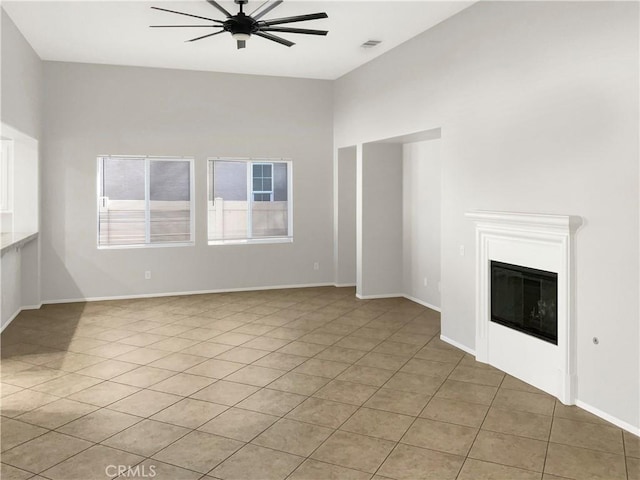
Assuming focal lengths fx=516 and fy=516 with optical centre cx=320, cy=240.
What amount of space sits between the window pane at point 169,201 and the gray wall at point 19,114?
158 cm

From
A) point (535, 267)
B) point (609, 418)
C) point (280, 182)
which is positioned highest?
point (280, 182)

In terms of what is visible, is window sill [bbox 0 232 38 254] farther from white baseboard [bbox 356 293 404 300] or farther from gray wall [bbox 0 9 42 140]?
white baseboard [bbox 356 293 404 300]

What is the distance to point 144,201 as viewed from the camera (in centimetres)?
775

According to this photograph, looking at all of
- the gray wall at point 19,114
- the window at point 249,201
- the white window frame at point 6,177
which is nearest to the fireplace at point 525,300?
the window at point 249,201

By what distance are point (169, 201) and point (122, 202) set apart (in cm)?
67

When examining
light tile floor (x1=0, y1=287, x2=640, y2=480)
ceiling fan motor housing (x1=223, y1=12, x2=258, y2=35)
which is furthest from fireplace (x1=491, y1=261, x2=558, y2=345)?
ceiling fan motor housing (x1=223, y1=12, x2=258, y2=35)

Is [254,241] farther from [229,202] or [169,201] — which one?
[169,201]

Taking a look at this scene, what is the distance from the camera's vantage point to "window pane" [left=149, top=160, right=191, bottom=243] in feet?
25.6

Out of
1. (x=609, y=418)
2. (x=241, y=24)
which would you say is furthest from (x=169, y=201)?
(x=609, y=418)

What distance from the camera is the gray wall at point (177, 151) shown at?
23.9ft

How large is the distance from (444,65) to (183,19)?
9.12 feet

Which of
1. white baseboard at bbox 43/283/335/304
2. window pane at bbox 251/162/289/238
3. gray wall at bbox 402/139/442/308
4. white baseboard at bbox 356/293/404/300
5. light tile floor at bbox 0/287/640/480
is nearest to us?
light tile floor at bbox 0/287/640/480

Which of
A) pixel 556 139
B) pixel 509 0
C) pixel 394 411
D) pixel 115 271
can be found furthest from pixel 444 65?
pixel 115 271

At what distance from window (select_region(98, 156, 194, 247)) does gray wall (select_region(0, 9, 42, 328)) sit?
1.00 metres
